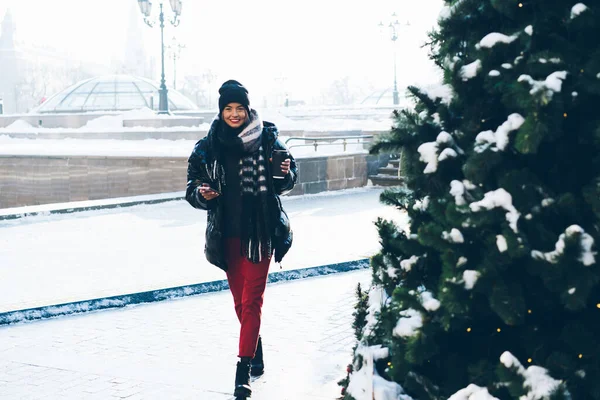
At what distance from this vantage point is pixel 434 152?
282 centimetres

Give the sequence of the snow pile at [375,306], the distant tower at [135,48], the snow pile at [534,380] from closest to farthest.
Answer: the snow pile at [534,380]
the snow pile at [375,306]
the distant tower at [135,48]

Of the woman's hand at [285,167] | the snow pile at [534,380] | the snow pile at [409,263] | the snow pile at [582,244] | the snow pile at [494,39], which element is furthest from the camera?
the woman's hand at [285,167]

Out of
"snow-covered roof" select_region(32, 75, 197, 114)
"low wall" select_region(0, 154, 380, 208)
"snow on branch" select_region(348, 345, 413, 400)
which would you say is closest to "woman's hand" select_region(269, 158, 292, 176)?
"snow on branch" select_region(348, 345, 413, 400)

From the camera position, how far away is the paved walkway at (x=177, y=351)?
5223 millimetres

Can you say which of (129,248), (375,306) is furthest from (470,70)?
(129,248)

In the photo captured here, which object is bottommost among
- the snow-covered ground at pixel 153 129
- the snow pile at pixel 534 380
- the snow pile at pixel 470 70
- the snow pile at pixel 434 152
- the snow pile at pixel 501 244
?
the snow pile at pixel 534 380

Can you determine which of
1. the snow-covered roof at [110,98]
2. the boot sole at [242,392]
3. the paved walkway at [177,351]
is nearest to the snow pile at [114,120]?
the snow-covered roof at [110,98]

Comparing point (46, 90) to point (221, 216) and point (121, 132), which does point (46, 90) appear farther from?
point (221, 216)

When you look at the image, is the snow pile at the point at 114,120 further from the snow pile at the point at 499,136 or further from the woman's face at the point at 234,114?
Result: the snow pile at the point at 499,136

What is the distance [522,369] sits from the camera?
2.62 m

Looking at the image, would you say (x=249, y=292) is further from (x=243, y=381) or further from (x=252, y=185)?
(x=252, y=185)

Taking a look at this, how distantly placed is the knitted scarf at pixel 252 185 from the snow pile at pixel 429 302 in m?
2.08

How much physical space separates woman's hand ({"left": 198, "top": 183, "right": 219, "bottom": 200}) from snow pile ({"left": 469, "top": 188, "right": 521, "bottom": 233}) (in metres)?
2.40

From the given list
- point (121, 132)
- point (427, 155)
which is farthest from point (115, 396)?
point (121, 132)
